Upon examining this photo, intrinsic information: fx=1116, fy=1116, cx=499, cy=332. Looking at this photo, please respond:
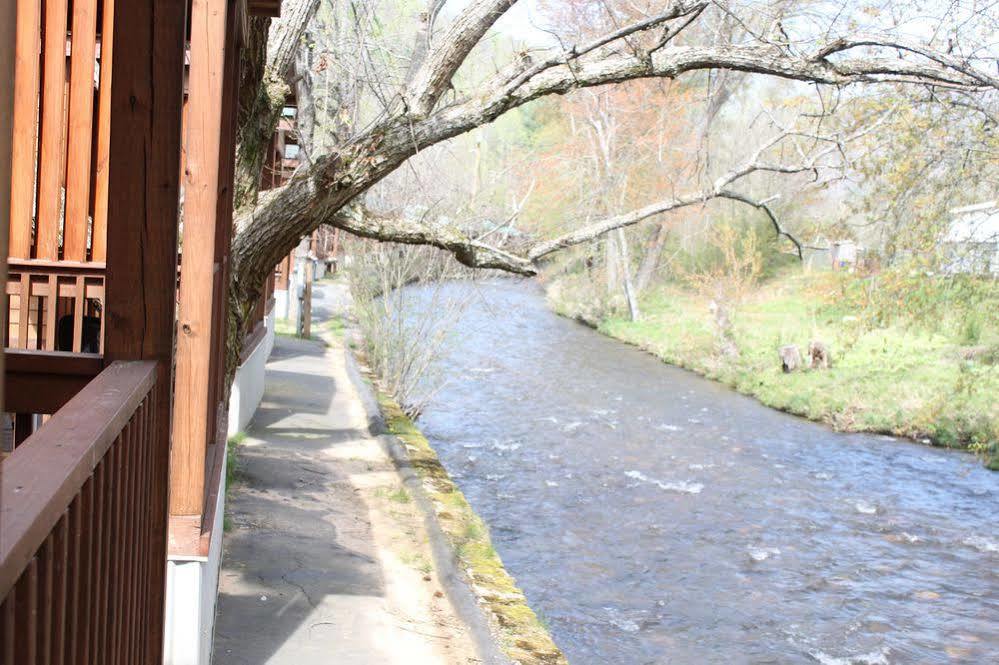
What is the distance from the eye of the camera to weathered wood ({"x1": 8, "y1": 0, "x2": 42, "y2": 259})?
17.2 ft

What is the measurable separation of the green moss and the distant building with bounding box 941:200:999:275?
19.8 feet

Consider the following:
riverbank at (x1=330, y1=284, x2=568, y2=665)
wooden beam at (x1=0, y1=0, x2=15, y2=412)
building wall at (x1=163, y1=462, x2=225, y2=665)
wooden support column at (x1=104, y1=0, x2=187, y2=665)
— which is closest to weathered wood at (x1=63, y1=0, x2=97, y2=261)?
building wall at (x1=163, y1=462, x2=225, y2=665)

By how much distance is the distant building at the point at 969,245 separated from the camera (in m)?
11.9

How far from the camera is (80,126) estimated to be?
576 cm

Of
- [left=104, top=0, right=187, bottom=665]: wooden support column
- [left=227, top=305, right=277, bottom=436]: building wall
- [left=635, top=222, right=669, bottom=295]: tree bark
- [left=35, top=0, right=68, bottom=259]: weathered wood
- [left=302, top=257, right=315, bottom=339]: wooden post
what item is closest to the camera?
[left=104, top=0, right=187, bottom=665]: wooden support column

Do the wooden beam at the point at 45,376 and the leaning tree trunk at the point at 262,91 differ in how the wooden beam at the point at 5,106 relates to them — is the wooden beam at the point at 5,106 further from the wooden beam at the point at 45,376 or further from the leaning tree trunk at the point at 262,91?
the leaning tree trunk at the point at 262,91

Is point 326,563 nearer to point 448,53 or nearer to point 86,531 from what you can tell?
point 448,53

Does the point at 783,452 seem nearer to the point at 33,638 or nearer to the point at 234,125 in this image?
the point at 234,125

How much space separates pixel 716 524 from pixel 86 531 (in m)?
11.4

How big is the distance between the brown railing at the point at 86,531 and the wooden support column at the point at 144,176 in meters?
0.12

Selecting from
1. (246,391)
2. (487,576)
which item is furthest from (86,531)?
(246,391)

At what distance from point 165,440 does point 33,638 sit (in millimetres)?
1560

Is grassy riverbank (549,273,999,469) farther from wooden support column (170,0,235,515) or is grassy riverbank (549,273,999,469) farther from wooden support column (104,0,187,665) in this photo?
wooden support column (104,0,187,665)

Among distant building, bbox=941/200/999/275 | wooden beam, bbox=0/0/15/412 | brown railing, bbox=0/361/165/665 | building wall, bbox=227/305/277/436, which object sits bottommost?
building wall, bbox=227/305/277/436
